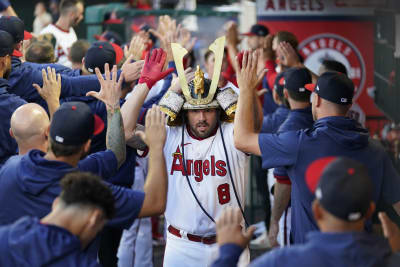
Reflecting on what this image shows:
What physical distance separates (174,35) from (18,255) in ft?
12.1

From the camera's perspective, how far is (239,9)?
13195 millimetres

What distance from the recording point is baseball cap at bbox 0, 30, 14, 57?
16.9 ft

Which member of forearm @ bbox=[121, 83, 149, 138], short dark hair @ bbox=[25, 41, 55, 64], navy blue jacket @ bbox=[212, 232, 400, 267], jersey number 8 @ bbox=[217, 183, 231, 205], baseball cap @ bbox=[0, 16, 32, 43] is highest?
baseball cap @ bbox=[0, 16, 32, 43]

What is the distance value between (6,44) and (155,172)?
6.57 feet

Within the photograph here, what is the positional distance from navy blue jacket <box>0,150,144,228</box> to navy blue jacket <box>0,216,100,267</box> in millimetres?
526

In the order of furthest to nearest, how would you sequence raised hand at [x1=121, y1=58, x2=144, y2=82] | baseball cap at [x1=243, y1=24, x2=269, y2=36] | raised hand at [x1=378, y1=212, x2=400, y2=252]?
baseball cap at [x1=243, y1=24, x2=269, y2=36] < raised hand at [x1=121, y1=58, x2=144, y2=82] < raised hand at [x1=378, y1=212, x2=400, y2=252]

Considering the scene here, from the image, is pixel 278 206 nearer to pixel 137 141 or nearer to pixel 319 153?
pixel 137 141

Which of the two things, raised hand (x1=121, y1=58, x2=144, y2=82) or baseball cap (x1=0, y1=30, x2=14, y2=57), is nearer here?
baseball cap (x1=0, y1=30, x2=14, y2=57)

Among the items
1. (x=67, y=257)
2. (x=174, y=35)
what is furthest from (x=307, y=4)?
(x=67, y=257)

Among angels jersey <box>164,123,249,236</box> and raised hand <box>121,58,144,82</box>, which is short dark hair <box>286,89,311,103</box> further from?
raised hand <box>121,58,144,82</box>

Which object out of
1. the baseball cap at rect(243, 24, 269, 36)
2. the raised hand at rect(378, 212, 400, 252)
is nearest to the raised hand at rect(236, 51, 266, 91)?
the raised hand at rect(378, 212, 400, 252)

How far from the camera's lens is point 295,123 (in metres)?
6.21

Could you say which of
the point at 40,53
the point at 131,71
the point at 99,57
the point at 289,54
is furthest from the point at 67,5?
the point at 131,71

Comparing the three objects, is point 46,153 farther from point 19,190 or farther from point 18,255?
point 18,255
